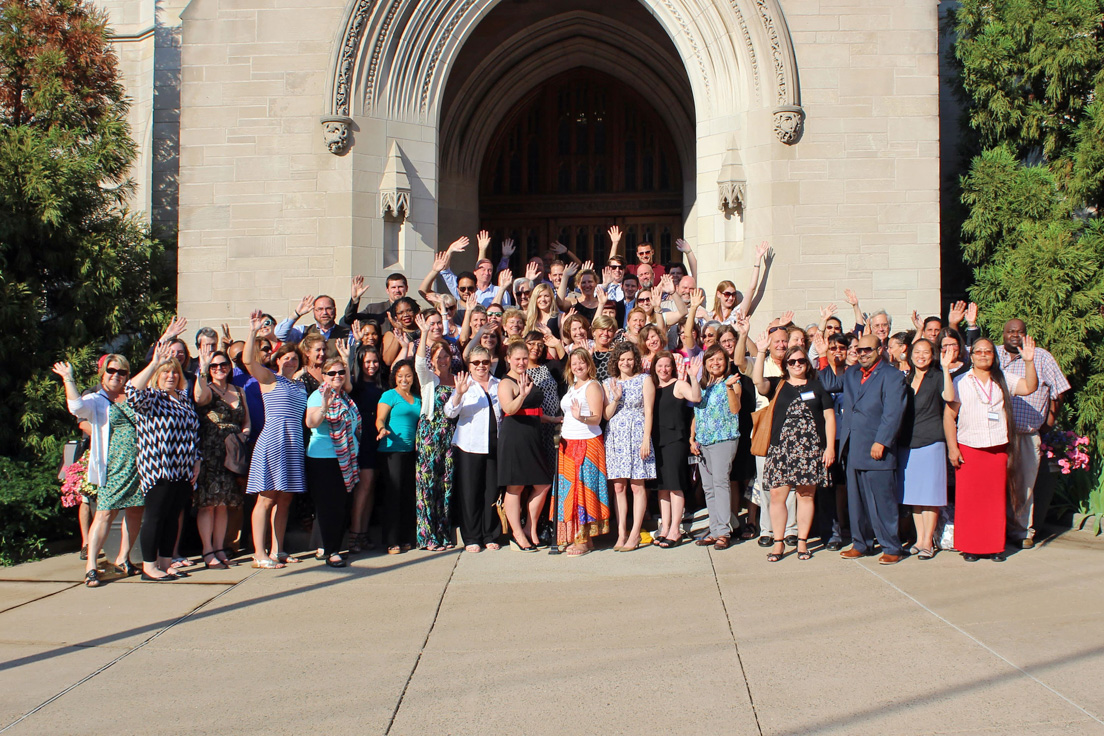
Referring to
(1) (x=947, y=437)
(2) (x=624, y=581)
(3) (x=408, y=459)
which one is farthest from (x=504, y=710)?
(1) (x=947, y=437)

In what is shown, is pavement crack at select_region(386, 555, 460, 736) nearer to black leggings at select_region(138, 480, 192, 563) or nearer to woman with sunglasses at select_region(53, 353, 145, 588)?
black leggings at select_region(138, 480, 192, 563)

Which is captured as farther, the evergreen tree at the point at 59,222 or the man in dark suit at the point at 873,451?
the evergreen tree at the point at 59,222

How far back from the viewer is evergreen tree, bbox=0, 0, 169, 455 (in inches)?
383

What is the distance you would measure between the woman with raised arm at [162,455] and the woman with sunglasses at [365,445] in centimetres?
127

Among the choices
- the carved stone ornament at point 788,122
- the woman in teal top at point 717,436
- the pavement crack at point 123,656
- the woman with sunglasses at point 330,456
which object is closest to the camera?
the pavement crack at point 123,656

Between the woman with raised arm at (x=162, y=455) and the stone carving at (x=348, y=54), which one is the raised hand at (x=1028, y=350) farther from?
the stone carving at (x=348, y=54)

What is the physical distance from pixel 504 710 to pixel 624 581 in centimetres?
243

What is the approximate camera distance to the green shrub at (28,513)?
7.67 meters

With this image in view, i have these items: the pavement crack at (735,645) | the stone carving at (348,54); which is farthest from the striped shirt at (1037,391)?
the stone carving at (348,54)

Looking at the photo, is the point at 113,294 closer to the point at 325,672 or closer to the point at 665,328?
the point at 665,328

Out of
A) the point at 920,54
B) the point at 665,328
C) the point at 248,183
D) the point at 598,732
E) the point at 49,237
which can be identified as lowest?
the point at 598,732

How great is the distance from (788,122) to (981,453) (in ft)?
16.6

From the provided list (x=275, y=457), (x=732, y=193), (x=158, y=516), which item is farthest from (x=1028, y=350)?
(x=158, y=516)

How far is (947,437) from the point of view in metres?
7.40
